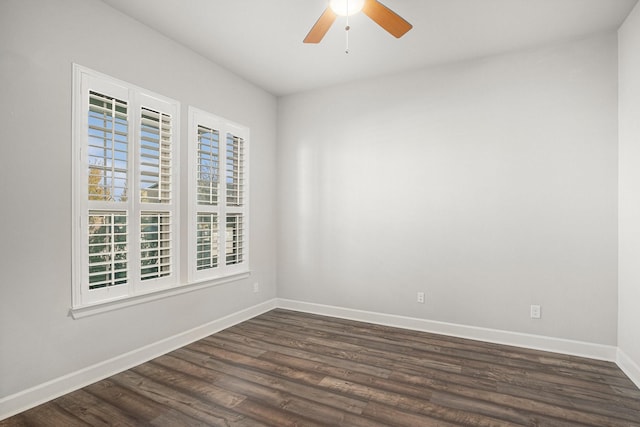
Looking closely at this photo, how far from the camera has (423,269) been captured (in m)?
3.68

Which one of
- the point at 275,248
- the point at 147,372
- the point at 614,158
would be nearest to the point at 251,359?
the point at 147,372

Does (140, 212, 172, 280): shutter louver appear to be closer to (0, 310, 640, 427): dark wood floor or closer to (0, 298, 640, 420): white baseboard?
(0, 298, 640, 420): white baseboard

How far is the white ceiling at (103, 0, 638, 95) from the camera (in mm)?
2598

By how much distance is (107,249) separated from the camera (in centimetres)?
256

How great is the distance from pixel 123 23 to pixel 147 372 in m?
2.90

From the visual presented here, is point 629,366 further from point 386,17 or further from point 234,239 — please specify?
point 234,239

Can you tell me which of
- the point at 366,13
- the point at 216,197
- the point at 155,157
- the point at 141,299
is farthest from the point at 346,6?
the point at 141,299

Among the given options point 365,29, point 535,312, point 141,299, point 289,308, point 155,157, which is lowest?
point 289,308

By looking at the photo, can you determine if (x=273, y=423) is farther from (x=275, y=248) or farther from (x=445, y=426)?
(x=275, y=248)

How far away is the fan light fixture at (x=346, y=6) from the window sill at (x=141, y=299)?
2.73 meters

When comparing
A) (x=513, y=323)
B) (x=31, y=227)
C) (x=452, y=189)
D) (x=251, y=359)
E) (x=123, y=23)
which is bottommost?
(x=251, y=359)

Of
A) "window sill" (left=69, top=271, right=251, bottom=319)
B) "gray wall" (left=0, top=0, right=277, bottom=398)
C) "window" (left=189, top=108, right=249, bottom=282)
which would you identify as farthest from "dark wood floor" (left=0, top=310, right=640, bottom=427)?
"window" (left=189, top=108, right=249, bottom=282)

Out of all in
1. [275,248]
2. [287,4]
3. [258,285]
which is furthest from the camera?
[275,248]

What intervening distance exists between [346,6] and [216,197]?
92.0 inches
